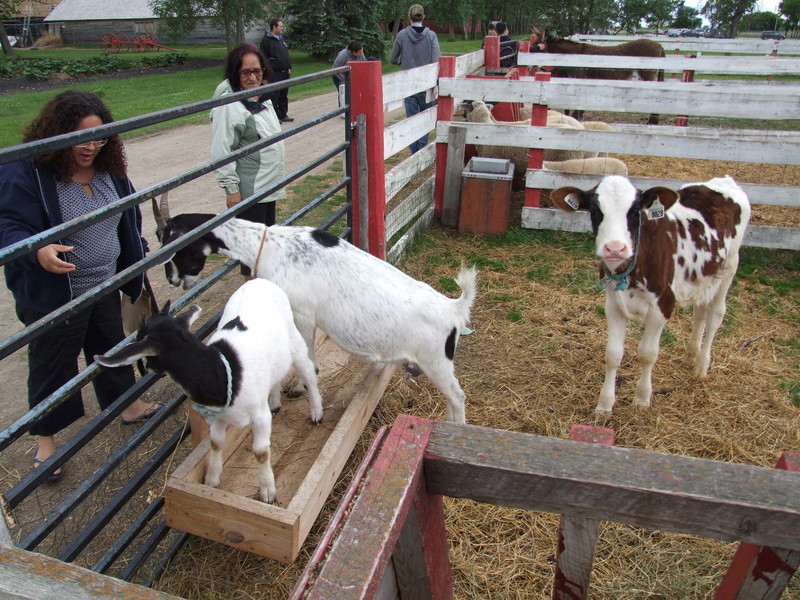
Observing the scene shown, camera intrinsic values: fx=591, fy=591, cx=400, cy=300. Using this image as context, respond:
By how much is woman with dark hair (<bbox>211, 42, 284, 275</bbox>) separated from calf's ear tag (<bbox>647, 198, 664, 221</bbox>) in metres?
2.57

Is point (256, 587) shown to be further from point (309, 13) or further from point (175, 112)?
point (309, 13)

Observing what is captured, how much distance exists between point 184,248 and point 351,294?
40.1 inches

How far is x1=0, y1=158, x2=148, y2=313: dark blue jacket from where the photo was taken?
9.31ft

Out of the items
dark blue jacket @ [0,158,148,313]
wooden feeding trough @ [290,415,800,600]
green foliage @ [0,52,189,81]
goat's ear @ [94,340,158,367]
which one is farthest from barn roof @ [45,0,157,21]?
wooden feeding trough @ [290,415,800,600]

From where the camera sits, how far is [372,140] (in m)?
4.76

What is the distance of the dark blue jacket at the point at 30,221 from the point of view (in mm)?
2838

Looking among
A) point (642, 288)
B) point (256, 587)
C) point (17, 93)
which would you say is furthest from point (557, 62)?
point (17, 93)

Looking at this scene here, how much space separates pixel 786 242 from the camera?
6508 millimetres

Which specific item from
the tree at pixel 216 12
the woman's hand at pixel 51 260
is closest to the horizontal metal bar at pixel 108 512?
the woman's hand at pixel 51 260

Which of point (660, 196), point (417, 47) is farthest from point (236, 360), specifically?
point (417, 47)

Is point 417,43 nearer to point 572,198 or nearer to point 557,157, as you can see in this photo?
point 557,157

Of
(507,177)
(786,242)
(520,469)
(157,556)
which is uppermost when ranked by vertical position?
(520,469)

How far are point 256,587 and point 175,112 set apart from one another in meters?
2.31

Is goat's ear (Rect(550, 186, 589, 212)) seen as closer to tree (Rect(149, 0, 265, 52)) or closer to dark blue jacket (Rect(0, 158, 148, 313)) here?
dark blue jacket (Rect(0, 158, 148, 313))
